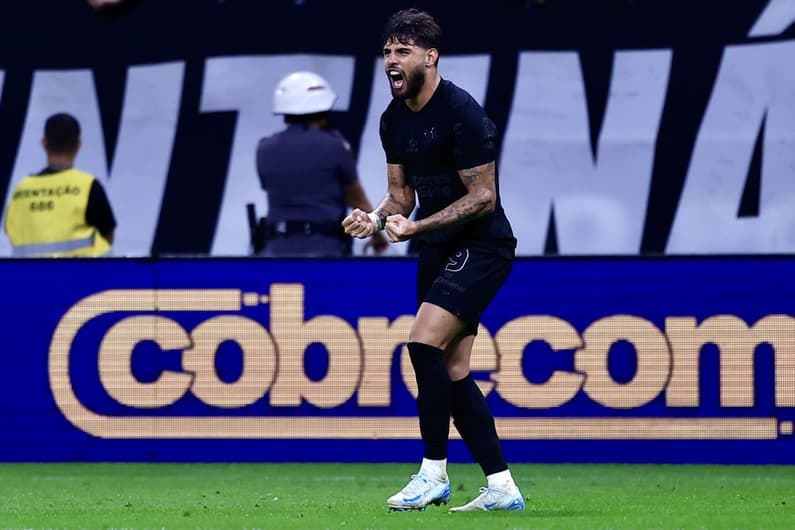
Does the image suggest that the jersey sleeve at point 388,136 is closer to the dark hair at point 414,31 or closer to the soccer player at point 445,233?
the soccer player at point 445,233

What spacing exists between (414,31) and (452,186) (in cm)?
65

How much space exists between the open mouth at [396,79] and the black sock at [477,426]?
123cm

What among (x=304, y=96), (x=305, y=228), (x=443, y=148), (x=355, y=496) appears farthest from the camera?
(x=304, y=96)

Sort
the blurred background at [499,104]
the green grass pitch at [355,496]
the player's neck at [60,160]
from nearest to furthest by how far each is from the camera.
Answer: the green grass pitch at [355,496], the player's neck at [60,160], the blurred background at [499,104]

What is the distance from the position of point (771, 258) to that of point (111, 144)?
5.74 m

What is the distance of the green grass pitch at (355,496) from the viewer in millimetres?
7266

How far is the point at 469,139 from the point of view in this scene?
24.7ft

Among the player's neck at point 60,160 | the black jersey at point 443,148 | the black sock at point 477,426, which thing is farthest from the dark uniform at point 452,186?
the player's neck at point 60,160

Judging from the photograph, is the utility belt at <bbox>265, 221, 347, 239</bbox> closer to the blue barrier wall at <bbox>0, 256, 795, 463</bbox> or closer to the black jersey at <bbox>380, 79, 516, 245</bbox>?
the blue barrier wall at <bbox>0, 256, 795, 463</bbox>

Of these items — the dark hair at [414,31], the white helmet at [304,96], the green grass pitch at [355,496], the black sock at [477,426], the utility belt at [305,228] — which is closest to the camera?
the green grass pitch at [355,496]

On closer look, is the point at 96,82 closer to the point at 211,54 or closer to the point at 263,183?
the point at 211,54

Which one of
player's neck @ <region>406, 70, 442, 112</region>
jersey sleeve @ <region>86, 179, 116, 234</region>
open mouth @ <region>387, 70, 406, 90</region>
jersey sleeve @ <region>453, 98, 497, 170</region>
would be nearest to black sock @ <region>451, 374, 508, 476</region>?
jersey sleeve @ <region>453, 98, 497, 170</region>

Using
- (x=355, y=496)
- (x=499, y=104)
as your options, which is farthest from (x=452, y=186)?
(x=499, y=104)

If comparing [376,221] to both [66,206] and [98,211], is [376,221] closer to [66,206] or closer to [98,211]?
[98,211]
